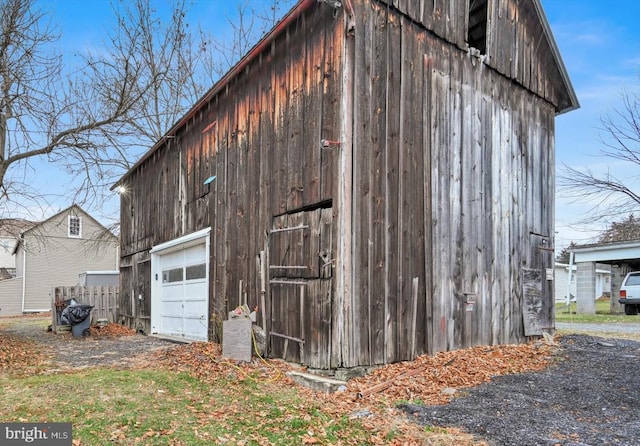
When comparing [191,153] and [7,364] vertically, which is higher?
[191,153]

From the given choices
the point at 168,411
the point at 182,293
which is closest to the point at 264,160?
the point at 168,411

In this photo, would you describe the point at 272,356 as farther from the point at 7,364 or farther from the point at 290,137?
the point at 7,364

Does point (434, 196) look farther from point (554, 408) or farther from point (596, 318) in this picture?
point (596, 318)

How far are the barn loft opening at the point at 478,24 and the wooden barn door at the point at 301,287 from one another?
4990 millimetres

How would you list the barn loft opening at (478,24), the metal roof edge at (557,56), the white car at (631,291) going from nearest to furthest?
the barn loft opening at (478,24)
the metal roof edge at (557,56)
the white car at (631,291)

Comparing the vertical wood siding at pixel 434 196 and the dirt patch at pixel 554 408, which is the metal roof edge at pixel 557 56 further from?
the dirt patch at pixel 554 408

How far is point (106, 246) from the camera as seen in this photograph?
1212 inches

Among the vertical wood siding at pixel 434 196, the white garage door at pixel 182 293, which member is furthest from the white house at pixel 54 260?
the vertical wood siding at pixel 434 196

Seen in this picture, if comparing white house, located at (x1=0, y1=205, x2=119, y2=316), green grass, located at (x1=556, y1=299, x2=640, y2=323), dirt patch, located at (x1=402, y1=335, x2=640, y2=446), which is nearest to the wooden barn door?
dirt patch, located at (x1=402, y1=335, x2=640, y2=446)

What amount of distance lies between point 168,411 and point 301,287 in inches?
101

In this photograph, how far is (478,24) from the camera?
31.0ft

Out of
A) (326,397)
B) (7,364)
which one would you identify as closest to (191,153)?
(7,364)

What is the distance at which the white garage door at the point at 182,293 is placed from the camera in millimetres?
10570

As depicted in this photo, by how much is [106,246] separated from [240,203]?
82.1 ft
